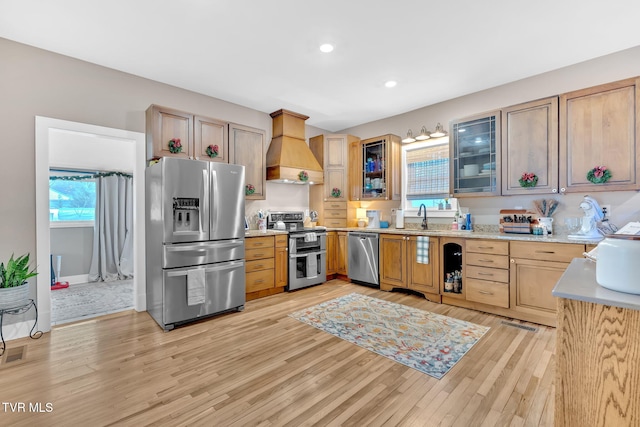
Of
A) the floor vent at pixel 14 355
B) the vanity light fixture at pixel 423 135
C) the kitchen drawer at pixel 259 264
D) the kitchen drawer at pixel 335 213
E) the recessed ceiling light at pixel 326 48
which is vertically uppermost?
the recessed ceiling light at pixel 326 48

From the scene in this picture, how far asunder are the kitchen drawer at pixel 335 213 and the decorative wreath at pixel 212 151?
2198 millimetres

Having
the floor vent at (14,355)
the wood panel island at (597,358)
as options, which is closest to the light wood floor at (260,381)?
the floor vent at (14,355)

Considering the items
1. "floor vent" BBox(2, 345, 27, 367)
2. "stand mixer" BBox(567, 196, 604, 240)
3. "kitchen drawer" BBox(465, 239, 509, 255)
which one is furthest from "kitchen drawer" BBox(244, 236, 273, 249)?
"stand mixer" BBox(567, 196, 604, 240)

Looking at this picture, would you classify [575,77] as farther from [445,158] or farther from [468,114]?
[445,158]

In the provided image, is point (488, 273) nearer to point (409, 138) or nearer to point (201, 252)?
point (409, 138)

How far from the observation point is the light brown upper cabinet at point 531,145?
3148 millimetres

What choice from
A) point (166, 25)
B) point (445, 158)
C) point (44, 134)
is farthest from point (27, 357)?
point (445, 158)

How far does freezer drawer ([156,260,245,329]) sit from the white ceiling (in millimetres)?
2268

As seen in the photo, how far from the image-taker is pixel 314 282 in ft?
15.2

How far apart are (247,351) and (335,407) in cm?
101

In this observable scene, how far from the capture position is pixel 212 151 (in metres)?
3.87

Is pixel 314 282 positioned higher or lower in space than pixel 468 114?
lower

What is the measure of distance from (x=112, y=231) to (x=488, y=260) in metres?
6.04

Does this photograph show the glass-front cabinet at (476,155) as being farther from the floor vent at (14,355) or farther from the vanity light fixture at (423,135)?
the floor vent at (14,355)
